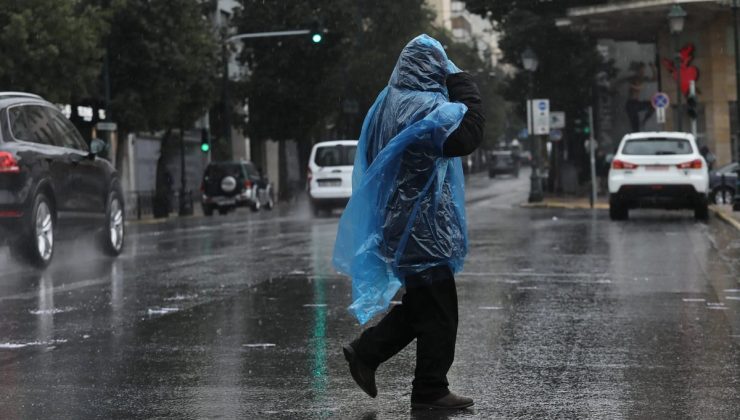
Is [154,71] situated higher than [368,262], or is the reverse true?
[154,71]

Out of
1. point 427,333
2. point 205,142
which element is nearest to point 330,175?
point 205,142

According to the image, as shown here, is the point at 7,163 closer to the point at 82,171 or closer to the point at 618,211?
the point at 82,171

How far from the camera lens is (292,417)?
18.7ft

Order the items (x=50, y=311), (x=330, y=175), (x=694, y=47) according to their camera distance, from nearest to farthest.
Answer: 1. (x=50, y=311)
2. (x=330, y=175)
3. (x=694, y=47)

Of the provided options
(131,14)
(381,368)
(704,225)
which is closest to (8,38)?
(131,14)

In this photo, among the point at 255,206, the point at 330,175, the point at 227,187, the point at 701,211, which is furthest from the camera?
the point at 255,206

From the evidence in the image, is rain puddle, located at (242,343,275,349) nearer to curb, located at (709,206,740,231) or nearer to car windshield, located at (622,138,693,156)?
curb, located at (709,206,740,231)

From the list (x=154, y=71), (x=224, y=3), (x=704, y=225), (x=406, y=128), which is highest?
(x=224, y=3)

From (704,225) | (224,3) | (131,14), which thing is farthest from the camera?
(224,3)

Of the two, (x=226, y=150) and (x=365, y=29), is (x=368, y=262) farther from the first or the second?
(x=365, y=29)

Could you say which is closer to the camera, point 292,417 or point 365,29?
point 292,417

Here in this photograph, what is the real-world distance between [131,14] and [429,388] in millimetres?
33469

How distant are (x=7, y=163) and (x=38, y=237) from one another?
0.99m

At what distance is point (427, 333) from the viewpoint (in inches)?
234
